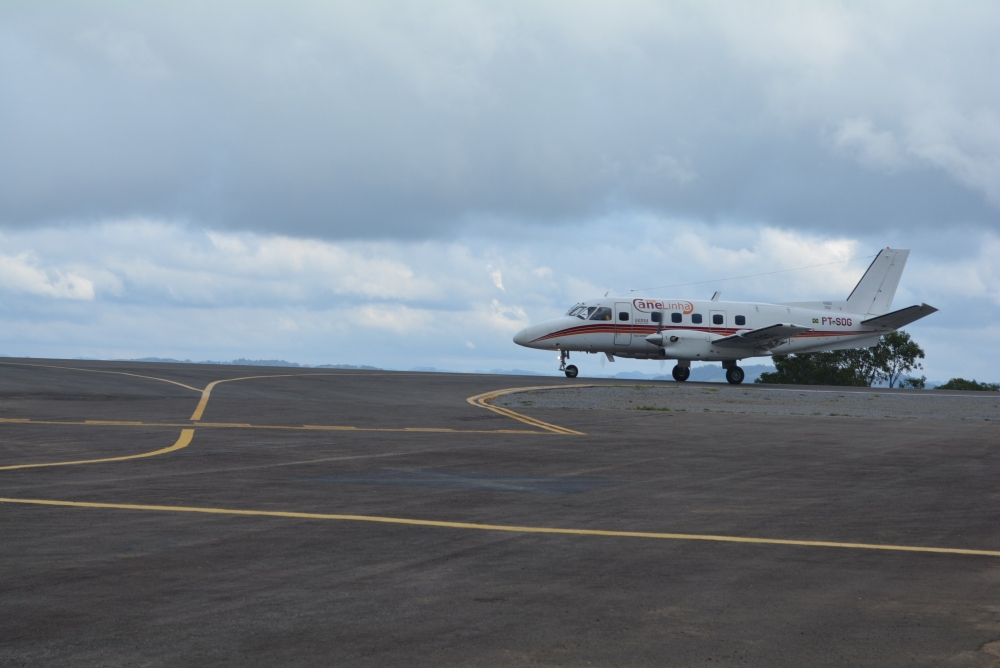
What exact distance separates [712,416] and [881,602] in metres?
17.4

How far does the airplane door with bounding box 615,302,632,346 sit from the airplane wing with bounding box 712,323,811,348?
13.9 feet

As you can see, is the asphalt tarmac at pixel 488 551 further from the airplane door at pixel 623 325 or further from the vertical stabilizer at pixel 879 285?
the vertical stabilizer at pixel 879 285

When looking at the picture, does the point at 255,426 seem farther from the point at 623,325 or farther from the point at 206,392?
the point at 623,325

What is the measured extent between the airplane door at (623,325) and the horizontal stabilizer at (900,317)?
1325 cm

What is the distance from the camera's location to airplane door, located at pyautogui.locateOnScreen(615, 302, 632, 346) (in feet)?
143

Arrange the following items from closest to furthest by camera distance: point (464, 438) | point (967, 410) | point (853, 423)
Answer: point (464, 438) → point (853, 423) → point (967, 410)

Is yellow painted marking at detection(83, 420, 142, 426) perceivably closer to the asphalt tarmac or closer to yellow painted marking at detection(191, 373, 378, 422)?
the asphalt tarmac

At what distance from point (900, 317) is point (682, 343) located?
38.6 ft

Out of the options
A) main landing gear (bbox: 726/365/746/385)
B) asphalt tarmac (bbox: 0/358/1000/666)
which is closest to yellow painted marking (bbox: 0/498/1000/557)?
asphalt tarmac (bbox: 0/358/1000/666)

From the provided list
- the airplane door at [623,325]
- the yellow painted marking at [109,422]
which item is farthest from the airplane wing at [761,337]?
the yellow painted marking at [109,422]

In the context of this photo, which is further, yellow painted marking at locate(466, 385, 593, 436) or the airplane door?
the airplane door

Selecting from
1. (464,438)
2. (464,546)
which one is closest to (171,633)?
(464,546)

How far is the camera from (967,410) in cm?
2931

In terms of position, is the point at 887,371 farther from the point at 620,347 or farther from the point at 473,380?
the point at 473,380
